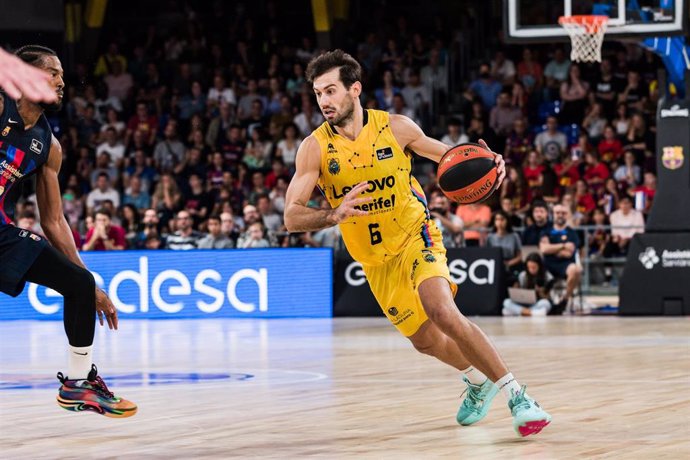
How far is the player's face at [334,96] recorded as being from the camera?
23.1 ft

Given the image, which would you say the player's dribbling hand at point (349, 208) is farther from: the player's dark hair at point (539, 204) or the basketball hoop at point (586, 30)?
the player's dark hair at point (539, 204)

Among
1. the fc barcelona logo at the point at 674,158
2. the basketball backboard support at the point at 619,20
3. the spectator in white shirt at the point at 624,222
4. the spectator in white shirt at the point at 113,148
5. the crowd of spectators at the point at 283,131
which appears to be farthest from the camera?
the spectator in white shirt at the point at 113,148

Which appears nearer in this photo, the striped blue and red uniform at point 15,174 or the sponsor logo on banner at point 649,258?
the striped blue and red uniform at point 15,174

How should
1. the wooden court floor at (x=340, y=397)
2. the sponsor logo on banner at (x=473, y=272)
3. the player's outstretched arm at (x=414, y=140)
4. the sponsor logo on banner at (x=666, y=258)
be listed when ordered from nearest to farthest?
the wooden court floor at (x=340, y=397)
the player's outstretched arm at (x=414, y=140)
the sponsor logo on banner at (x=666, y=258)
the sponsor logo on banner at (x=473, y=272)

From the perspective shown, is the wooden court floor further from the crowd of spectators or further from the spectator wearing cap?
the crowd of spectators

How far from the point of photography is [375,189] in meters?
7.11

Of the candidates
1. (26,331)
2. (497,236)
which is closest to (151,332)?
(26,331)

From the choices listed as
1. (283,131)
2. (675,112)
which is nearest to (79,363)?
(675,112)

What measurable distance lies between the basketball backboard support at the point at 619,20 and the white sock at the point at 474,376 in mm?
9225

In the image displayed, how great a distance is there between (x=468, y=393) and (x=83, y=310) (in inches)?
82.9

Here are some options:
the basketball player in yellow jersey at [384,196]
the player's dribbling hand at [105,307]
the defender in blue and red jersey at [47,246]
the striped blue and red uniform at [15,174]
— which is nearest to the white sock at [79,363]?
the defender in blue and red jersey at [47,246]

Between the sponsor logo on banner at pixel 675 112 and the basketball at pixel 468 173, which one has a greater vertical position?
the sponsor logo on banner at pixel 675 112

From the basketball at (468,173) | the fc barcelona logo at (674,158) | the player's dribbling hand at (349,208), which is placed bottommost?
the fc barcelona logo at (674,158)

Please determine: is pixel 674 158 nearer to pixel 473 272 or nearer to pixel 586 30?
pixel 586 30
